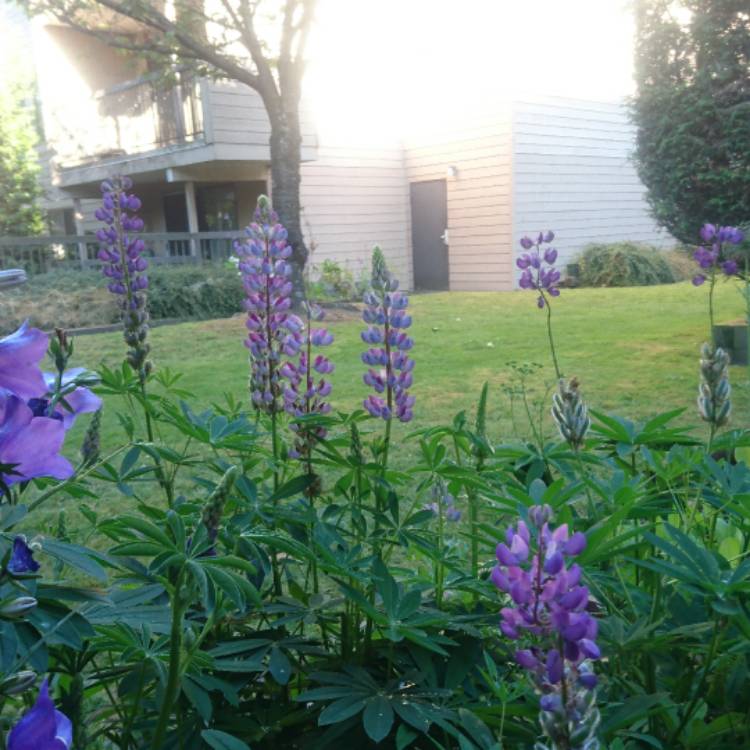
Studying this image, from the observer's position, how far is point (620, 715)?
0.87 metres

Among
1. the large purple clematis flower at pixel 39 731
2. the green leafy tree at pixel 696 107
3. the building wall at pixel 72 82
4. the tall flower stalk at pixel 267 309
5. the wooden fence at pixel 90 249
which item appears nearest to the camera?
the large purple clematis flower at pixel 39 731

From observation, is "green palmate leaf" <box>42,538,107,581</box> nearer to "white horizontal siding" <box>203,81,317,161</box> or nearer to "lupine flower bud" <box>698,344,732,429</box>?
"lupine flower bud" <box>698,344,732,429</box>

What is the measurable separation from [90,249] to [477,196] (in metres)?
7.55

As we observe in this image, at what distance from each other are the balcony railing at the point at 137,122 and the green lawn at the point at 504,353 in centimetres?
492

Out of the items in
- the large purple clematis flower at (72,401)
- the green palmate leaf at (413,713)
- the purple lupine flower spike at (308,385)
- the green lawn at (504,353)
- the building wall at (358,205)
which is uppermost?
the building wall at (358,205)

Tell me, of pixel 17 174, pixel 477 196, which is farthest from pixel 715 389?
pixel 17 174

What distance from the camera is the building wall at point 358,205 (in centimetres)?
1606

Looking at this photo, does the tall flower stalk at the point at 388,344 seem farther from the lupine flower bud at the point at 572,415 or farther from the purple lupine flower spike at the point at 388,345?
the lupine flower bud at the point at 572,415

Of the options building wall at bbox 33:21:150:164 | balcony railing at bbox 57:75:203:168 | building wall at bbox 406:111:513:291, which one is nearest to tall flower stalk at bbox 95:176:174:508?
balcony railing at bbox 57:75:203:168

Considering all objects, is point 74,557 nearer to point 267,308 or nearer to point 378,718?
point 378,718

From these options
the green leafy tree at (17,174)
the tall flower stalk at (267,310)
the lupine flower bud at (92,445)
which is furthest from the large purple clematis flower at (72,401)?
the green leafy tree at (17,174)

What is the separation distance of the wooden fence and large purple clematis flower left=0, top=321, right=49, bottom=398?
39.6ft

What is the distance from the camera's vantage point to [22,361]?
630mm

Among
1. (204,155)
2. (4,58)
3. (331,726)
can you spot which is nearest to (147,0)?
(204,155)
